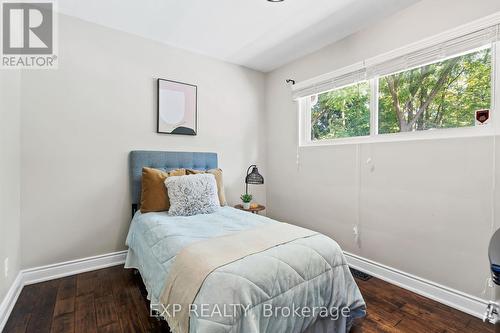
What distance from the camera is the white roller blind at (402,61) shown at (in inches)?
67.7

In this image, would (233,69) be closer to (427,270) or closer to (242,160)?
(242,160)

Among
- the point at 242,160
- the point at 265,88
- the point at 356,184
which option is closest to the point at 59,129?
the point at 242,160

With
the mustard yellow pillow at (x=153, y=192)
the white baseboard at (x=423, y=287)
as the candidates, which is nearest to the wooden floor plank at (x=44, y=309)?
the mustard yellow pillow at (x=153, y=192)

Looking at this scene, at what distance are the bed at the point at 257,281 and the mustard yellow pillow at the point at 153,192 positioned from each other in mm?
238

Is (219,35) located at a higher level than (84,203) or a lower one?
higher

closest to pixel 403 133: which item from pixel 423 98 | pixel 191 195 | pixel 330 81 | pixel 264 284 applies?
pixel 423 98

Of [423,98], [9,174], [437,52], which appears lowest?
[9,174]

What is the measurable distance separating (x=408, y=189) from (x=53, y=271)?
3286 millimetres

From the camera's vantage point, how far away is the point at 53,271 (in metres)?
2.21

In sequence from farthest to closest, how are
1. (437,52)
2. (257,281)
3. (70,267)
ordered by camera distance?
(70,267) → (437,52) → (257,281)

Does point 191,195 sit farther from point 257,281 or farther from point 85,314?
point 257,281

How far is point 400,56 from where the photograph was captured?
2121 millimetres

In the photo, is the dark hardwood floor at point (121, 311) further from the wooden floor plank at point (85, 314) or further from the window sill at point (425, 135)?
the window sill at point (425, 135)

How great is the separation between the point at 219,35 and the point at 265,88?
4.08ft
